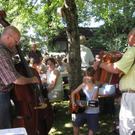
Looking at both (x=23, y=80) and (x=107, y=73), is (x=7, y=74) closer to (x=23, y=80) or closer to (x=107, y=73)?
(x=23, y=80)

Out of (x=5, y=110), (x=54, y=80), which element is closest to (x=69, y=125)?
(x=54, y=80)

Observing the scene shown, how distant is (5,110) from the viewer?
87.9 inches

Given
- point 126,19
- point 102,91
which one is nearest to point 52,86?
point 102,91

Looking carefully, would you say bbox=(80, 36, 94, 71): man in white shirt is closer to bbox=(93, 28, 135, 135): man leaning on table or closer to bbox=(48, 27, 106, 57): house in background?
bbox=(93, 28, 135, 135): man leaning on table

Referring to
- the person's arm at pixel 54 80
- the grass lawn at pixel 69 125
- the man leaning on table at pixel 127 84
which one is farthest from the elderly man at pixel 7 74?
the person's arm at pixel 54 80

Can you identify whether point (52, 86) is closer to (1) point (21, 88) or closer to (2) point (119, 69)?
(1) point (21, 88)

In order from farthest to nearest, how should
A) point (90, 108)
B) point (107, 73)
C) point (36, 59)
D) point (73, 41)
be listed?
point (36, 59) → point (73, 41) → point (90, 108) → point (107, 73)

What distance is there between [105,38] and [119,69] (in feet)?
38.8

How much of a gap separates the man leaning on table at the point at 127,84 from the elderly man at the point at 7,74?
1071mm

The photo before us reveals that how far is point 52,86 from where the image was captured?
4004 millimetres

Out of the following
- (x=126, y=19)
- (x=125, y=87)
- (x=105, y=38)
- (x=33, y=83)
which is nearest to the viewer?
(x=125, y=87)

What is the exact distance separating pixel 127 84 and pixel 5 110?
1618 millimetres

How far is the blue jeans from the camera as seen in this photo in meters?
2.20

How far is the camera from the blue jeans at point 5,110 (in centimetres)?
220
